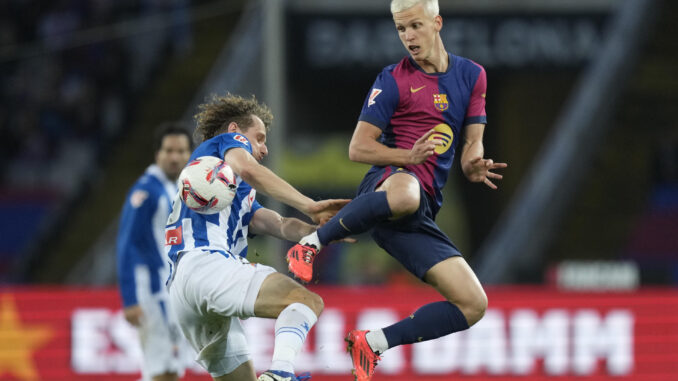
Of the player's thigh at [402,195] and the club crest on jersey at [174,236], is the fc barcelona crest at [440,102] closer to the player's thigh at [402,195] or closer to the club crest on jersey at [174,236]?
the player's thigh at [402,195]

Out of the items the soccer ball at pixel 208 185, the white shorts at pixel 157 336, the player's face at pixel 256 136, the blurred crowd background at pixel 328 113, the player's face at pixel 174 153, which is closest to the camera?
the soccer ball at pixel 208 185

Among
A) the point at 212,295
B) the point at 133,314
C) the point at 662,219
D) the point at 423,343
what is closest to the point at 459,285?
the point at 212,295

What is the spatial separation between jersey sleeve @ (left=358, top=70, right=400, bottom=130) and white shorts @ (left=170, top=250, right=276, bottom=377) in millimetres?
920

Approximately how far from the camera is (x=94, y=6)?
1828 centimetres

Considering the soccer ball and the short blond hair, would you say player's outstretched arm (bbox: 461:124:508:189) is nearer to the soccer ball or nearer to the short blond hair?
the short blond hair

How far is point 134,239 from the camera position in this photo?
780 centimetres

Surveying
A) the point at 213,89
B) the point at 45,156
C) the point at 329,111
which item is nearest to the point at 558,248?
the point at 213,89

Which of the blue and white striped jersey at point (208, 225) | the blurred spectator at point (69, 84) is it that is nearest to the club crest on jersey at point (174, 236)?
the blue and white striped jersey at point (208, 225)

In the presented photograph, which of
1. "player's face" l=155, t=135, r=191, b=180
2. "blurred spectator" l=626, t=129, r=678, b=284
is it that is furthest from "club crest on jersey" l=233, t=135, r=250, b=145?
"blurred spectator" l=626, t=129, r=678, b=284

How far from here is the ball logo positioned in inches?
225

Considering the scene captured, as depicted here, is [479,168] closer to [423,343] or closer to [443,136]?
[443,136]

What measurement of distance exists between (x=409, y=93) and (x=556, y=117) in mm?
12378

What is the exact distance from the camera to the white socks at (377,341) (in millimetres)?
5652

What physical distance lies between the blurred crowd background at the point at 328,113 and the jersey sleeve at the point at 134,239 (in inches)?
219
